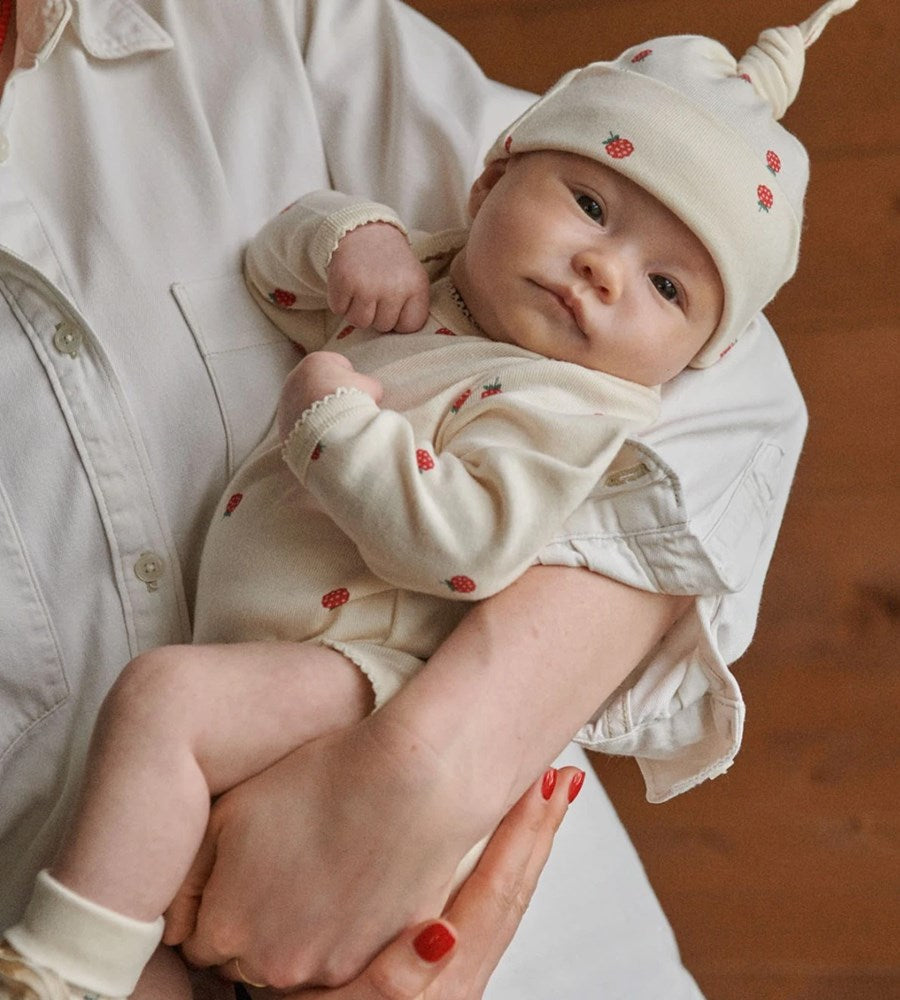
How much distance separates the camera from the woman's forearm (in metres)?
0.79

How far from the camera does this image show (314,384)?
80 centimetres

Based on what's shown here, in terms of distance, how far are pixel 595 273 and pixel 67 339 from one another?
1.21 ft

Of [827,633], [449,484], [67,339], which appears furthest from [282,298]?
[827,633]

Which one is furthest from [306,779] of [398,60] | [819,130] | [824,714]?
[819,130]

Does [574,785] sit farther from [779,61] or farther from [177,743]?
[779,61]

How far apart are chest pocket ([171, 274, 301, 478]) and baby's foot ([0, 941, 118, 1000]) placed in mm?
383

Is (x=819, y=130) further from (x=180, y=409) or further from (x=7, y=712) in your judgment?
(x=7, y=712)

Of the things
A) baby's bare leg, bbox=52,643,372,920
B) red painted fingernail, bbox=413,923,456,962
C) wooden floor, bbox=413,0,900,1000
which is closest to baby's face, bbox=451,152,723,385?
baby's bare leg, bbox=52,643,372,920

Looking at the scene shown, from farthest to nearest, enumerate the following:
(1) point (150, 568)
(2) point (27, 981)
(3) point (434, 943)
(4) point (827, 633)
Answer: (4) point (827, 633), (1) point (150, 568), (3) point (434, 943), (2) point (27, 981)

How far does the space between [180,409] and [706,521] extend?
0.39 m

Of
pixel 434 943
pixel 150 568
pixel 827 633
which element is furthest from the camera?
pixel 827 633

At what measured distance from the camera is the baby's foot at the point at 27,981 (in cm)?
70

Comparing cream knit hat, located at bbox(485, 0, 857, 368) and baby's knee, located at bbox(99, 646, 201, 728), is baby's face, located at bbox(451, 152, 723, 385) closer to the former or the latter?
cream knit hat, located at bbox(485, 0, 857, 368)

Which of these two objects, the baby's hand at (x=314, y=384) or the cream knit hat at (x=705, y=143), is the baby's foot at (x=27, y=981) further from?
the cream knit hat at (x=705, y=143)
